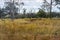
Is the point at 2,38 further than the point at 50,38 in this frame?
No

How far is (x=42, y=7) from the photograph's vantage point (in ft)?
101

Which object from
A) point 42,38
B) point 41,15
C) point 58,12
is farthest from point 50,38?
point 58,12

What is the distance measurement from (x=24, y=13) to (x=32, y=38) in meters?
23.7

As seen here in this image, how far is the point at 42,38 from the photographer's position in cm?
519

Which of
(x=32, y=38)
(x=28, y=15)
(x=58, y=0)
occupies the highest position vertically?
(x=32, y=38)

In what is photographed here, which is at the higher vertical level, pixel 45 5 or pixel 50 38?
pixel 50 38

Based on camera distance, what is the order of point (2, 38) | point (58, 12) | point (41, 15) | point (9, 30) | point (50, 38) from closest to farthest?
point (2, 38) < point (50, 38) < point (9, 30) < point (41, 15) < point (58, 12)

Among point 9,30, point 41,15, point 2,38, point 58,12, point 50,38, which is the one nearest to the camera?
point 2,38

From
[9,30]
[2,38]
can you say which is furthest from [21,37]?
[9,30]

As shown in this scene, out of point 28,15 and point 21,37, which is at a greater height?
point 21,37

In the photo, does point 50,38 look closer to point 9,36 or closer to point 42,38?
point 42,38

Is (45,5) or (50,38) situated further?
(45,5)

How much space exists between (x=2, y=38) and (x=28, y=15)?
2365 cm

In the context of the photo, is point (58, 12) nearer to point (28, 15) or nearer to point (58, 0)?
point (58, 0)
